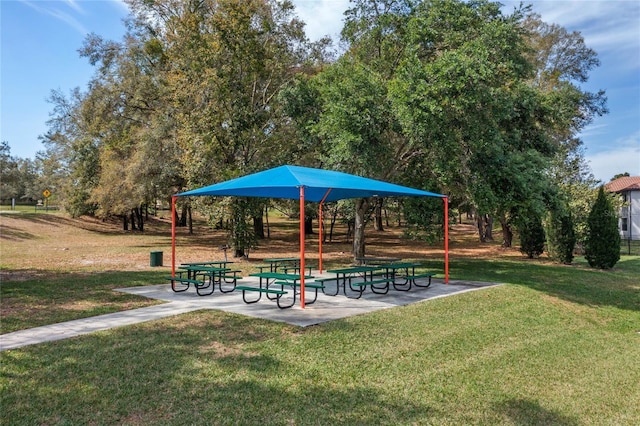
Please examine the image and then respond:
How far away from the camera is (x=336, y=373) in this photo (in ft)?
16.1

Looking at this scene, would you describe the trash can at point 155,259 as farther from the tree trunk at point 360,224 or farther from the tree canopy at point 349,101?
the tree trunk at point 360,224

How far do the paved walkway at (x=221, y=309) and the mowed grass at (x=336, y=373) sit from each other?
38cm

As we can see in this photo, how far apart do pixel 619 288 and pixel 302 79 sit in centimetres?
1149

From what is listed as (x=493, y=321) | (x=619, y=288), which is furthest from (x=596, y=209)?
(x=493, y=321)

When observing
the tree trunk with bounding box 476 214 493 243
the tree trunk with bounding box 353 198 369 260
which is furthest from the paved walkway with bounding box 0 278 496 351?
the tree trunk with bounding box 476 214 493 243

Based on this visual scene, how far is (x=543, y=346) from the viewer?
257 inches

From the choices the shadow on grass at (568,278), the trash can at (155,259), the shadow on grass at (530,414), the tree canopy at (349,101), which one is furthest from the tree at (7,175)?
the shadow on grass at (530,414)

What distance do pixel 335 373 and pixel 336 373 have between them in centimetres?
1

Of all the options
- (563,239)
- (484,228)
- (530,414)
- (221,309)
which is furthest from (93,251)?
(484,228)

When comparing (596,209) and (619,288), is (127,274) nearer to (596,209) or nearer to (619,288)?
(619,288)

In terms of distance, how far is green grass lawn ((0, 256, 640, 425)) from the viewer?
4008mm

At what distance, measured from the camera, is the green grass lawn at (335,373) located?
401 centimetres

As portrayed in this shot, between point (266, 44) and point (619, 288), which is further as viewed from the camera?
point (266, 44)

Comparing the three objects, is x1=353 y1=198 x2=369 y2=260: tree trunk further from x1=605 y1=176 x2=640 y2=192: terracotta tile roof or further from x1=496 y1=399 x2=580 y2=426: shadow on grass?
x1=605 y1=176 x2=640 y2=192: terracotta tile roof
